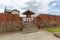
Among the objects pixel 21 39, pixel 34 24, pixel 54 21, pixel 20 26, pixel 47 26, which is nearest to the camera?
pixel 21 39

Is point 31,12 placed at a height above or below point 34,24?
above

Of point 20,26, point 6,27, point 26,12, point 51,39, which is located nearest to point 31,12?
point 26,12

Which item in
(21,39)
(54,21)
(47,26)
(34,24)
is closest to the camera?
(21,39)

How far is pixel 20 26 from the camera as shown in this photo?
74.5ft

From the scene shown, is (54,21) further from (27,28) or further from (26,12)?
(27,28)

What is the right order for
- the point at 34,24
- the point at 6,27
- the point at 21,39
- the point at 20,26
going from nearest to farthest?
the point at 21,39 < the point at 6,27 < the point at 20,26 < the point at 34,24

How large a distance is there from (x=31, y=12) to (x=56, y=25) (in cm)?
531

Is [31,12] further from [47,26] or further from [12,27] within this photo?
[12,27]

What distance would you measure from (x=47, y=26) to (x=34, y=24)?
3.01 meters

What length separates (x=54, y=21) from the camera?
27844mm

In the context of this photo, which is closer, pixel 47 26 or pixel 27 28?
pixel 27 28

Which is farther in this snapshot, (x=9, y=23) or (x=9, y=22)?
(x=9, y=22)

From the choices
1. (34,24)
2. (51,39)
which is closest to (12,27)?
(34,24)

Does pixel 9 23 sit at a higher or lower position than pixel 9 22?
lower
